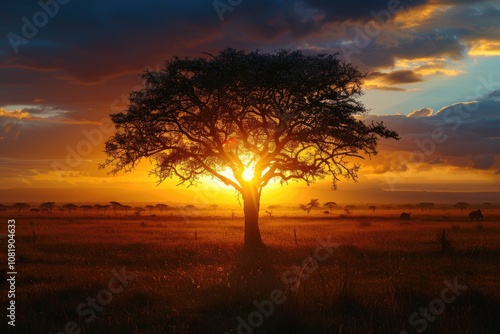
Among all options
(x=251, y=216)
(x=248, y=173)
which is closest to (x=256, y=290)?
(x=251, y=216)

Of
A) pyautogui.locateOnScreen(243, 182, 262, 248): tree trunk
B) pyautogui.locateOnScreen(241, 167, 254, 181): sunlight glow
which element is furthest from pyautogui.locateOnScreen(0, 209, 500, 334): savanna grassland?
pyautogui.locateOnScreen(241, 167, 254, 181): sunlight glow

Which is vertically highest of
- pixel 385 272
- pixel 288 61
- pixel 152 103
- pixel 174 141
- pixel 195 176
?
pixel 288 61

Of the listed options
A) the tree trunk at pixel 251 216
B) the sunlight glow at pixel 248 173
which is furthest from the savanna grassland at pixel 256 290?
the sunlight glow at pixel 248 173

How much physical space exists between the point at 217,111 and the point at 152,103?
11.5 feet

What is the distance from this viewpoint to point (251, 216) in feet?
92.7

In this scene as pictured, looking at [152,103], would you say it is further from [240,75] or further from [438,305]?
[438,305]

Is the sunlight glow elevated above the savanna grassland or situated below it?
above

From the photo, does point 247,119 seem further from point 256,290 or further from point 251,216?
point 256,290

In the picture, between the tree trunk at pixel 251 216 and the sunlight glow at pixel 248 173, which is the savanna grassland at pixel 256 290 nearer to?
the tree trunk at pixel 251 216

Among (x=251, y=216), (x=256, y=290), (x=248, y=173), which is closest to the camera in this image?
(x=256, y=290)

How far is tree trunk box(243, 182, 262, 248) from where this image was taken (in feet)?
90.4

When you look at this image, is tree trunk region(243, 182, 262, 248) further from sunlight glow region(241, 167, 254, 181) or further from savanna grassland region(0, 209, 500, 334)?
savanna grassland region(0, 209, 500, 334)

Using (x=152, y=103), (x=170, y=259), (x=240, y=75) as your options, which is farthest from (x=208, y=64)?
(x=170, y=259)

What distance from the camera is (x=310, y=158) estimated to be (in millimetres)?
28969
